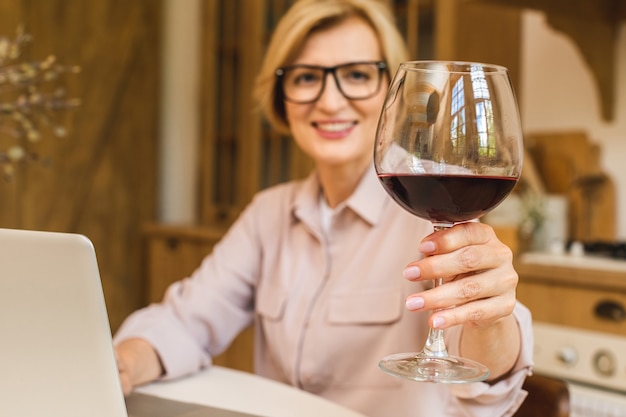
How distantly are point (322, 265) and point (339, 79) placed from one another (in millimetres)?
329

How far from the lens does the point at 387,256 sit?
121 centimetres

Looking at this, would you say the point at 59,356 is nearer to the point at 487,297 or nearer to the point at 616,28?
the point at 487,297

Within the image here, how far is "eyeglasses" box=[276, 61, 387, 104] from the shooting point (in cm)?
128

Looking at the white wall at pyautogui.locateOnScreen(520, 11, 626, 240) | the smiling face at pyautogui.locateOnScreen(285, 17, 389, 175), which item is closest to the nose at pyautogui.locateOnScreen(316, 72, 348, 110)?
the smiling face at pyautogui.locateOnScreen(285, 17, 389, 175)

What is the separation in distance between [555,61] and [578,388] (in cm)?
105

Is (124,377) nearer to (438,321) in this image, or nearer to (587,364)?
(438,321)

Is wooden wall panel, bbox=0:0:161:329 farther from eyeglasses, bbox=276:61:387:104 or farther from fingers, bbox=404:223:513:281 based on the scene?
fingers, bbox=404:223:513:281

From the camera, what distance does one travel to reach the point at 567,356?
180 centimetres

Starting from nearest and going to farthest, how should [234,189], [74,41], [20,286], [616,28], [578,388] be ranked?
[20,286] < [578,388] < [616,28] < [74,41] < [234,189]

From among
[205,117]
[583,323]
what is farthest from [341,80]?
[205,117]

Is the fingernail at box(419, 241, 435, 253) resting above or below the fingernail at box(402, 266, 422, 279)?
above

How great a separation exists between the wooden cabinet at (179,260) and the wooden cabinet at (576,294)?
1.17 metres

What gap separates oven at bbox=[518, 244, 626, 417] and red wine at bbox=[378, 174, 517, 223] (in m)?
1.18

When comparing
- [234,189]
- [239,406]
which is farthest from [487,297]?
[234,189]
